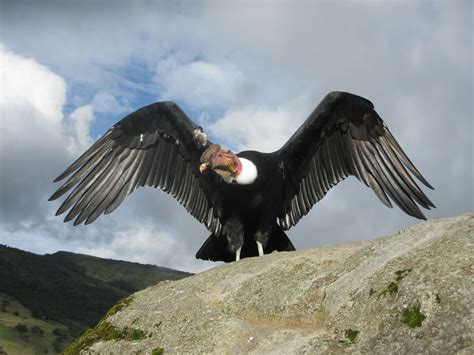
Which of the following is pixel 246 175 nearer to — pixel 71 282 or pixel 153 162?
pixel 153 162

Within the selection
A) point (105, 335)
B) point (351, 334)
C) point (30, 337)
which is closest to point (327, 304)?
point (351, 334)

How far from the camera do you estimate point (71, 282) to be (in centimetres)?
15400

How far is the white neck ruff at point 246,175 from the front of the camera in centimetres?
923

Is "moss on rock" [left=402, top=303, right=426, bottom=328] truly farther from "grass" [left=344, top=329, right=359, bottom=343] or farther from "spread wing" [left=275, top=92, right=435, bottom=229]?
"spread wing" [left=275, top=92, right=435, bottom=229]

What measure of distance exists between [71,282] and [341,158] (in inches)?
6033

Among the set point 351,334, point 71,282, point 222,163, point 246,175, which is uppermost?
point 71,282

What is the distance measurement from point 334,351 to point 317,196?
5.37m

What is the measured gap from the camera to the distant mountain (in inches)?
5123

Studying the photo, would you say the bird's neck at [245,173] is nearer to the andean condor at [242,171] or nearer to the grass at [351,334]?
the andean condor at [242,171]

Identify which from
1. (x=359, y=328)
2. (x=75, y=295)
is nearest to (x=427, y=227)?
(x=359, y=328)

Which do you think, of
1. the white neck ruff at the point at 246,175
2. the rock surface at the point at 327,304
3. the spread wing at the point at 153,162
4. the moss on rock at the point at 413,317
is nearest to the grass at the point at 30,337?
the spread wing at the point at 153,162

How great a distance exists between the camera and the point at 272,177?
9.66 metres

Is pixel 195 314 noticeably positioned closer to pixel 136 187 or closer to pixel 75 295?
pixel 136 187

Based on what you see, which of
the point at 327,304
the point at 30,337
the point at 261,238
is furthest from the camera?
the point at 30,337
